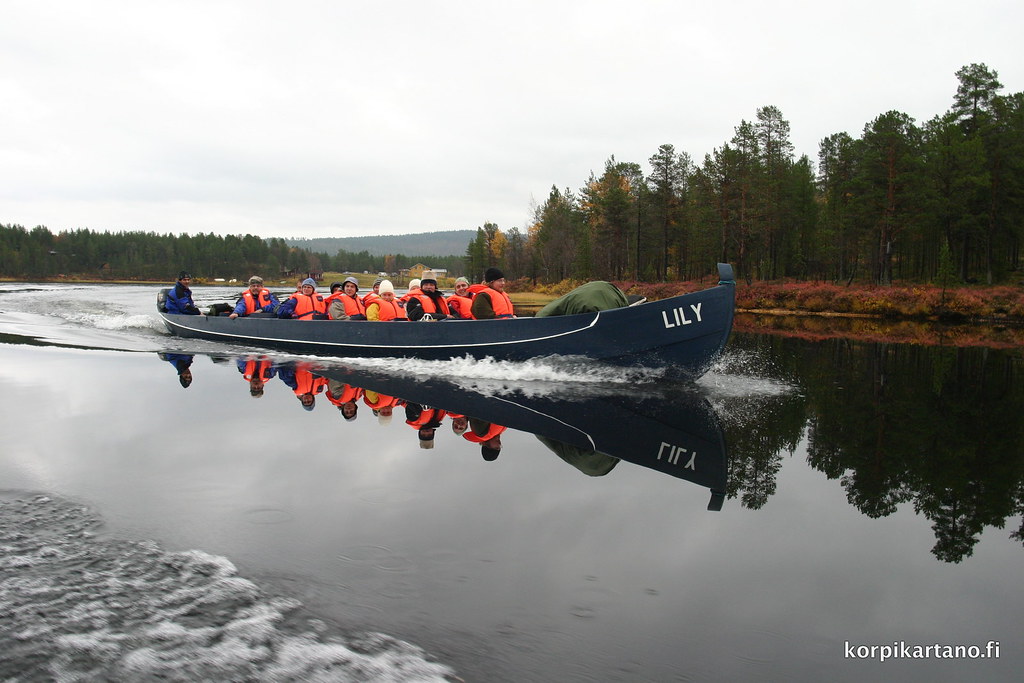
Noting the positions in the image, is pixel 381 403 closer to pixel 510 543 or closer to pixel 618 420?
pixel 618 420

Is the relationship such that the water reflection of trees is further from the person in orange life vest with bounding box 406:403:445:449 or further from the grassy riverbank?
the grassy riverbank

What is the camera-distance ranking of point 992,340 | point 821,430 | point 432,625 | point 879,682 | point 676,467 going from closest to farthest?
point 879,682
point 432,625
point 676,467
point 821,430
point 992,340

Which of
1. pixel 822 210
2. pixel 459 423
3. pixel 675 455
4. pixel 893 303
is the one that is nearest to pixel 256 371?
pixel 459 423

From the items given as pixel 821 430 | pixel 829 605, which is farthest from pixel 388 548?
pixel 821 430

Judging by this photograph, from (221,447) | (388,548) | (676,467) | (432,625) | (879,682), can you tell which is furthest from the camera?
(221,447)

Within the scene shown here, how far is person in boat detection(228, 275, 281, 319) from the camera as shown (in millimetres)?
18141

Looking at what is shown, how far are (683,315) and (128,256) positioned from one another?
5595 inches

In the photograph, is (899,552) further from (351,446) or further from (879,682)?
(351,446)

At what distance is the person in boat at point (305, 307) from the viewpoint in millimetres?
16469

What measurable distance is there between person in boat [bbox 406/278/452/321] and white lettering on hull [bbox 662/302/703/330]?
4.88 m

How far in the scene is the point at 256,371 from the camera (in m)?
13.0

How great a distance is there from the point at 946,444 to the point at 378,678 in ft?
21.5

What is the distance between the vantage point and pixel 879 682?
2959 millimetres

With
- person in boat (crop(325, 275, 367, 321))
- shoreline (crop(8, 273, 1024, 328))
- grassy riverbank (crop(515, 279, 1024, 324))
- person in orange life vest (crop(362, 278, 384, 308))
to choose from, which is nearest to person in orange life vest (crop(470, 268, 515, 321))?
person in orange life vest (crop(362, 278, 384, 308))
